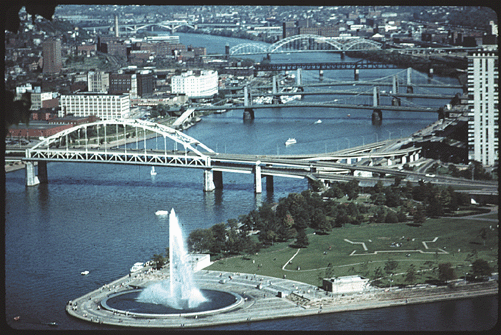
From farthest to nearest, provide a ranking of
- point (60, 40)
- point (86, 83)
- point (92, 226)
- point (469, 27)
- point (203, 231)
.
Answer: point (469, 27)
point (60, 40)
point (86, 83)
point (92, 226)
point (203, 231)

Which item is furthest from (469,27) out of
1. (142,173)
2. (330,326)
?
(330,326)

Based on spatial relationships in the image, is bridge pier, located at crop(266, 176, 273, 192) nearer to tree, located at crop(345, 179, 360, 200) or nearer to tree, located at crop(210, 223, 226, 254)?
tree, located at crop(345, 179, 360, 200)

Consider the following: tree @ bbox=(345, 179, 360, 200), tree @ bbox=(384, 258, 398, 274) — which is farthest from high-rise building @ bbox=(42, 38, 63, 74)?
tree @ bbox=(384, 258, 398, 274)

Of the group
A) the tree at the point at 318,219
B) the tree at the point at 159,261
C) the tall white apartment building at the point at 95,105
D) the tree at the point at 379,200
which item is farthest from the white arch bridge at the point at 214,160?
the tall white apartment building at the point at 95,105

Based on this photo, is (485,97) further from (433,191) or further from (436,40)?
(436,40)

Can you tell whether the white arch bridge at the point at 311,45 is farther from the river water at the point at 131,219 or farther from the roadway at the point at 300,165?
the roadway at the point at 300,165

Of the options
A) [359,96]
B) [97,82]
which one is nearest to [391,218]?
[359,96]
